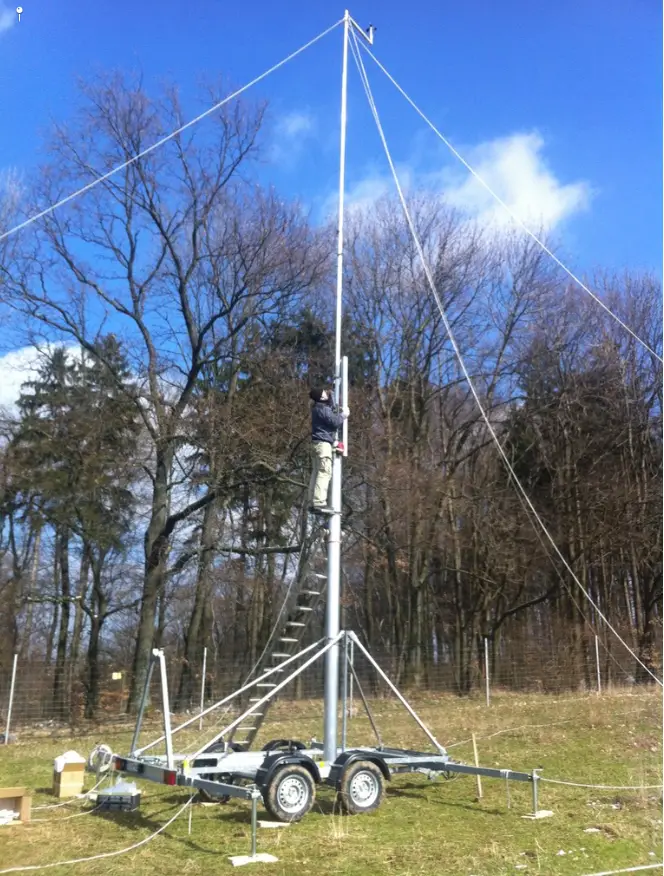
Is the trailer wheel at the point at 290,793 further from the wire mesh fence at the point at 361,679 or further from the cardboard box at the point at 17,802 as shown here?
the wire mesh fence at the point at 361,679

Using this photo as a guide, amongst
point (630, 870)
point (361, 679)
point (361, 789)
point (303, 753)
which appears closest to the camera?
point (630, 870)

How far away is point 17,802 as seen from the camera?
8.07m

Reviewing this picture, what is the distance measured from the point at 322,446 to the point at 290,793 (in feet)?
12.5

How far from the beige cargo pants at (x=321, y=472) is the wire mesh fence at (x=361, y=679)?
6.73 m

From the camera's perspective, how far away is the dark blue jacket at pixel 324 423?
958 cm

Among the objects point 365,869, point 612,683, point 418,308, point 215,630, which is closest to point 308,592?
point 365,869

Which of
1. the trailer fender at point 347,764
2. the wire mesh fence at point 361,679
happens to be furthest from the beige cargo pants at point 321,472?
the wire mesh fence at point 361,679

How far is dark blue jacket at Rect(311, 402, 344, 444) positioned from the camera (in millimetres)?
9578

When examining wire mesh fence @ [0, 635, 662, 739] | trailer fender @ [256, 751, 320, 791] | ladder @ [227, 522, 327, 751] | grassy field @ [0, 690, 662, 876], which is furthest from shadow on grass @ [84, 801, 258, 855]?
wire mesh fence @ [0, 635, 662, 739]

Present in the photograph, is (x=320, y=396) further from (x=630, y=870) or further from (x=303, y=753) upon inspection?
(x=630, y=870)

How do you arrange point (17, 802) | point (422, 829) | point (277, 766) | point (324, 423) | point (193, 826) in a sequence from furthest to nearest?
1. point (324, 423)
2. point (17, 802)
3. point (193, 826)
4. point (277, 766)
5. point (422, 829)

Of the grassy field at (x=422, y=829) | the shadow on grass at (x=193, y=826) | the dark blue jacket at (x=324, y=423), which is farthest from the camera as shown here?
the dark blue jacket at (x=324, y=423)

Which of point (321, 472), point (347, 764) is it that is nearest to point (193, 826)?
point (347, 764)

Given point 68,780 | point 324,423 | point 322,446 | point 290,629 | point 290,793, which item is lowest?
point 68,780
